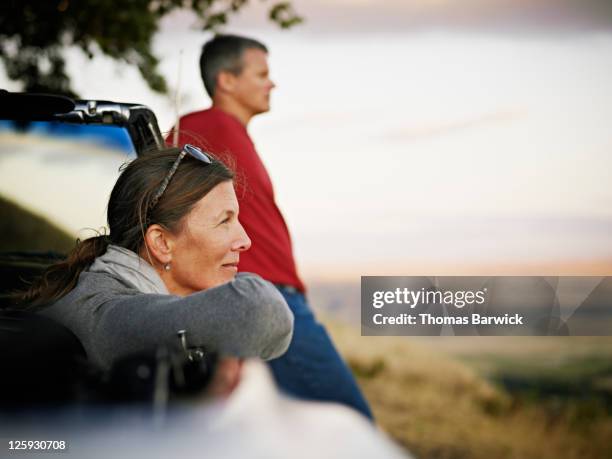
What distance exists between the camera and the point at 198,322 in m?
0.91

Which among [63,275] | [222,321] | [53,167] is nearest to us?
[222,321]

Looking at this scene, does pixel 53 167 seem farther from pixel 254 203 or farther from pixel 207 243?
pixel 207 243

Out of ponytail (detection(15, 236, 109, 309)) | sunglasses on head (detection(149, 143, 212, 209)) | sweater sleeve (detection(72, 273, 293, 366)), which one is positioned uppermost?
sunglasses on head (detection(149, 143, 212, 209))

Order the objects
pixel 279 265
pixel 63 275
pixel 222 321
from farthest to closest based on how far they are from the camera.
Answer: pixel 279 265
pixel 63 275
pixel 222 321

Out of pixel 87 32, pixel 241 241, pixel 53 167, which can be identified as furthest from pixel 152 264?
pixel 87 32

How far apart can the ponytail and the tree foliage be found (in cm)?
351

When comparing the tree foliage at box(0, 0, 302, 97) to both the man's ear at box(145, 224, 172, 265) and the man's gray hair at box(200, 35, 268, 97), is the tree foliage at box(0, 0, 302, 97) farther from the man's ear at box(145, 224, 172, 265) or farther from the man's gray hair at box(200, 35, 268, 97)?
Answer: the man's ear at box(145, 224, 172, 265)

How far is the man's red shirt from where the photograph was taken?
2.61 meters

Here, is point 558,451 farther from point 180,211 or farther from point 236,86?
point 180,211

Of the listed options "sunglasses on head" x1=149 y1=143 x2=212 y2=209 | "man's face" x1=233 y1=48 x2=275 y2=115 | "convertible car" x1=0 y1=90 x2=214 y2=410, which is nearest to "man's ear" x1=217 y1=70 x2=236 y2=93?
"man's face" x1=233 y1=48 x2=275 y2=115

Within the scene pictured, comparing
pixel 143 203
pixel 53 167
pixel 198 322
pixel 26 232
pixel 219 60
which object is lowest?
pixel 198 322

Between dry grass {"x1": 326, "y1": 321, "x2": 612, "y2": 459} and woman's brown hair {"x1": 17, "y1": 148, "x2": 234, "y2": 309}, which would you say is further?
dry grass {"x1": 326, "y1": 321, "x2": 612, "y2": 459}

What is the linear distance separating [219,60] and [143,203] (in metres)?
2.15

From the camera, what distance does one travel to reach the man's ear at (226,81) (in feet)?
10.5
